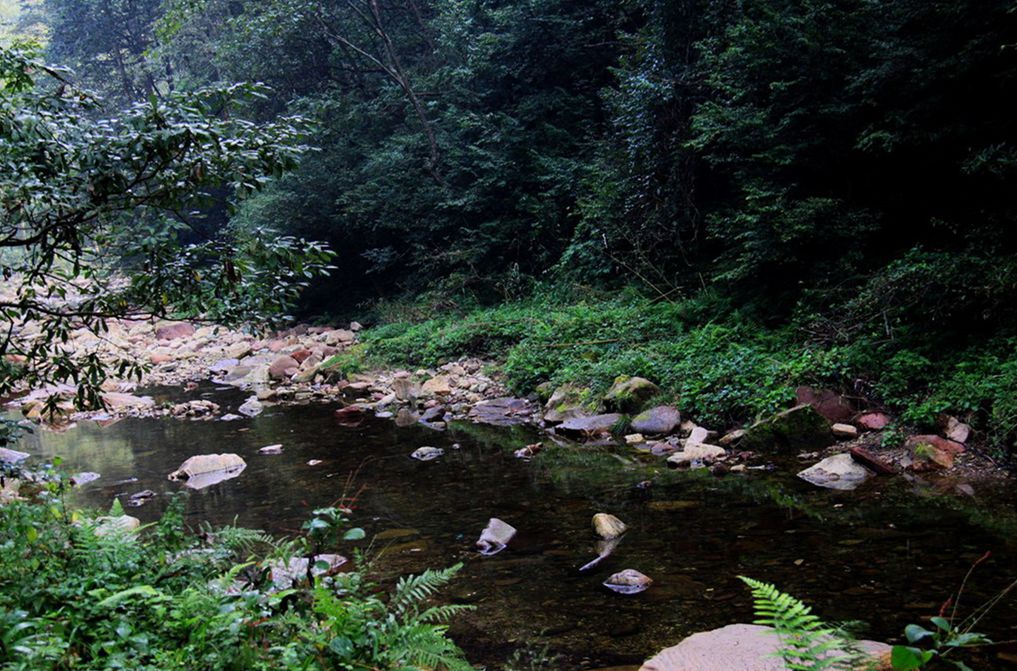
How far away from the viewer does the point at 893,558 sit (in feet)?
13.7

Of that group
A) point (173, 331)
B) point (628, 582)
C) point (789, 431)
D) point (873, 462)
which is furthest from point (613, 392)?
point (173, 331)

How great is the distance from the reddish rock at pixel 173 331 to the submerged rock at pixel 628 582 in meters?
18.8

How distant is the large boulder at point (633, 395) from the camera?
8.20 m

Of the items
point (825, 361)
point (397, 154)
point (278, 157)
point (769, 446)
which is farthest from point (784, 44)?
point (397, 154)

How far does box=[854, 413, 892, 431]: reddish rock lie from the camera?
6381mm

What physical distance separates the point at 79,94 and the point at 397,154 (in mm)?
13702

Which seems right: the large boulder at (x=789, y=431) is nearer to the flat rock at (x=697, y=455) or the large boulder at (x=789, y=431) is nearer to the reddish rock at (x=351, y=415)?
the flat rock at (x=697, y=455)

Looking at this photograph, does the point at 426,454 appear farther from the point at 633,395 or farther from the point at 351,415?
the point at 351,415

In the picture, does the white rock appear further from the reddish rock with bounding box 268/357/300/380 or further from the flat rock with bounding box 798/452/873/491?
the reddish rock with bounding box 268/357/300/380

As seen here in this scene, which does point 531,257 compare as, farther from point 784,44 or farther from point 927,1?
point 927,1

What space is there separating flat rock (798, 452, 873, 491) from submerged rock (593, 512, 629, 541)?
179cm

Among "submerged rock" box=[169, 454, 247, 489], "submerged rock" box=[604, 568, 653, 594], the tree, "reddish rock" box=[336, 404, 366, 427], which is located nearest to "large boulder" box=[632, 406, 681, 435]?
"submerged rock" box=[604, 568, 653, 594]

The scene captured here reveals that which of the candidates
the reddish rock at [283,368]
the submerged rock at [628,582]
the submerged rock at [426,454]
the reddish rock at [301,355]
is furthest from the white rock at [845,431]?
the reddish rock at [301,355]

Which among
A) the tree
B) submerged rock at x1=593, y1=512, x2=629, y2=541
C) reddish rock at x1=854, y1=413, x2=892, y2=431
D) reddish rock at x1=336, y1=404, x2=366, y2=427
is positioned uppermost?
the tree
